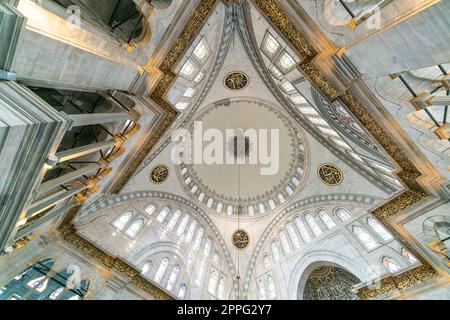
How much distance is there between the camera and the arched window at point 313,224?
14250 millimetres

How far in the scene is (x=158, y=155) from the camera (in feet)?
51.7

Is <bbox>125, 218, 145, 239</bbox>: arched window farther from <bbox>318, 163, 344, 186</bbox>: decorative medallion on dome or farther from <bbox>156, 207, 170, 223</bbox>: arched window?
<bbox>318, 163, 344, 186</bbox>: decorative medallion on dome

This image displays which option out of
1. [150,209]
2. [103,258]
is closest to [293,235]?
[150,209]

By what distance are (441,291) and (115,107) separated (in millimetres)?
14346

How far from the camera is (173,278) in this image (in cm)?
1352

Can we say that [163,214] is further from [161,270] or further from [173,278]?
[173,278]

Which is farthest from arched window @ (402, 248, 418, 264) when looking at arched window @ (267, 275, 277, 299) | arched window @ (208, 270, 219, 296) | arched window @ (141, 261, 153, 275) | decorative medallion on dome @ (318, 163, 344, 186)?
arched window @ (141, 261, 153, 275)

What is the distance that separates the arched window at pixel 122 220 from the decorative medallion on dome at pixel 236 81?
1131 centimetres

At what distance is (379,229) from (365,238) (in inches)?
38.0

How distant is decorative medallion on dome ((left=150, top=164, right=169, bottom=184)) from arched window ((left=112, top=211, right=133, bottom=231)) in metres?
3.11

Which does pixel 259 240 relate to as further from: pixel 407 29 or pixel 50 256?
pixel 407 29

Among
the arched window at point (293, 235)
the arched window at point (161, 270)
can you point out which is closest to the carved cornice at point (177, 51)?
the arched window at point (161, 270)

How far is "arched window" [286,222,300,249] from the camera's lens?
15146 mm

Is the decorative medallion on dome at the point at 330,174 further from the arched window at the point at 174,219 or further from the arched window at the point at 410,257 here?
the arched window at the point at 174,219
